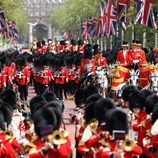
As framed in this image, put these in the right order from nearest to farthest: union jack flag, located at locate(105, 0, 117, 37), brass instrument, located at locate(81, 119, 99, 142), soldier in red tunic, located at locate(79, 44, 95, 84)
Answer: brass instrument, located at locate(81, 119, 99, 142) → soldier in red tunic, located at locate(79, 44, 95, 84) → union jack flag, located at locate(105, 0, 117, 37)

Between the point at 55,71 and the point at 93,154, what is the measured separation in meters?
17.0

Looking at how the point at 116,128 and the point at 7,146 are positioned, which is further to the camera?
the point at 7,146

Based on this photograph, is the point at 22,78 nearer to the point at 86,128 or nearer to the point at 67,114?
the point at 67,114

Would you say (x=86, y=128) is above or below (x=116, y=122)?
below

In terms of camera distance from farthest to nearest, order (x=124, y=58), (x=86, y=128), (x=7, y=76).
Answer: (x=7, y=76), (x=124, y=58), (x=86, y=128)

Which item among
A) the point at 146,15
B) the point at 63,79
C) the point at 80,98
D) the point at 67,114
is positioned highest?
the point at 80,98

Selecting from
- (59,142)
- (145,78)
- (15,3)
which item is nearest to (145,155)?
(59,142)

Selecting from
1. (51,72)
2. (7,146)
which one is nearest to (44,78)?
(51,72)

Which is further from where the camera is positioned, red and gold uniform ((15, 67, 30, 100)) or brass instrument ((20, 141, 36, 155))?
red and gold uniform ((15, 67, 30, 100))

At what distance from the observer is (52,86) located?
1053 inches

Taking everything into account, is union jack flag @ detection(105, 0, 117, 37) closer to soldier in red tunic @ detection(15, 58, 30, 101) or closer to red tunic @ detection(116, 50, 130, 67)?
soldier in red tunic @ detection(15, 58, 30, 101)

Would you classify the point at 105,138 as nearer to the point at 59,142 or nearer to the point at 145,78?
the point at 59,142

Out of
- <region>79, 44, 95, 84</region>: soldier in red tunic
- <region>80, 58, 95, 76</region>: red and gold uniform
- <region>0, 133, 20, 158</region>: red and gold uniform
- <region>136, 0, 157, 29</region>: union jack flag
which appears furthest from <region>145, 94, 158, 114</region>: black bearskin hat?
<region>136, 0, 157, 29</region>: union jack flag

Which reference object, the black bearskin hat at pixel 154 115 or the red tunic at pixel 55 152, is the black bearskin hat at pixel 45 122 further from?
the black bearskin hat at pixel 154 115
